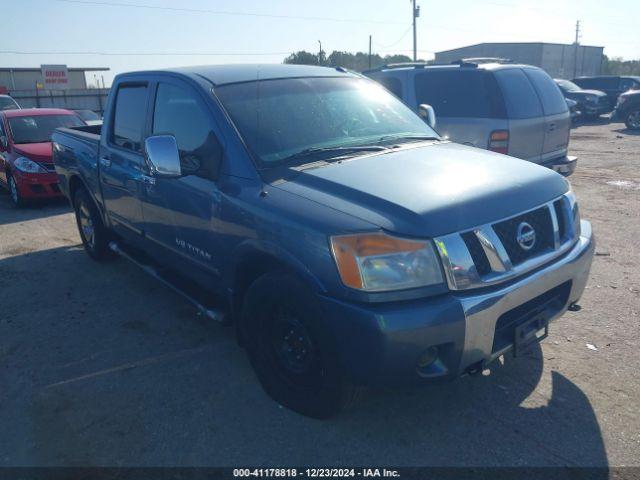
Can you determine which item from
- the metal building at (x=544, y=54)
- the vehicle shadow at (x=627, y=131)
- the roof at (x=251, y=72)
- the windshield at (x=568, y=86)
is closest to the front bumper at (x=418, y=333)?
the roof at (x=251, y=72)

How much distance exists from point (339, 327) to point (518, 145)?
506 cm

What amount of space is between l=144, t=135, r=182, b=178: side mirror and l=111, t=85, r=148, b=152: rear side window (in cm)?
123

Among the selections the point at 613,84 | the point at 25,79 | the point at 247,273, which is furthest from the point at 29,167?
the point at 25,79

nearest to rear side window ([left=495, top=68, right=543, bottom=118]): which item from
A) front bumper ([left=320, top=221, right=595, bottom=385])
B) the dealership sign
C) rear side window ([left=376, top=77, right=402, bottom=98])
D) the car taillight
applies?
the car taillight

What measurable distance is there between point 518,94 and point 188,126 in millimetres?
4823

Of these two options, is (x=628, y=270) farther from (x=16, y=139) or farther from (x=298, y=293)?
(x=16, y=139)

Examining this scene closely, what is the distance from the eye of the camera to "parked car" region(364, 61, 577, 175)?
22.2 ft

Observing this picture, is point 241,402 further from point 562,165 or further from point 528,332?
point 562,165

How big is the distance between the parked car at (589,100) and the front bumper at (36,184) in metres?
19.3

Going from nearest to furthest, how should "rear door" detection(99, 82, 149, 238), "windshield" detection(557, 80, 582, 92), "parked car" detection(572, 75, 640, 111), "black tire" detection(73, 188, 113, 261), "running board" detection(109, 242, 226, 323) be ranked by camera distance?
"running board" detection(109, 242, 226, 323), "rear door" detection(99, 82, 149, 238), "black tire" detection(73, 188, 113, 261), "windshield" detection(557, 80, 582, 92), "parked car" detection(572, 75, 640, 111)

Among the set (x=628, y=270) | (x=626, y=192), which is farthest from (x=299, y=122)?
(x=626, y=192)

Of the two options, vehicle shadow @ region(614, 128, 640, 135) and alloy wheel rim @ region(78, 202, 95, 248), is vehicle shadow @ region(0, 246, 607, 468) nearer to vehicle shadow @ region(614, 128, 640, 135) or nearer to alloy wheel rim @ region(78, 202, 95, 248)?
alloy wheel rim @ region(78, 202, 95, 248)

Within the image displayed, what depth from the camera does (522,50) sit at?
4859 centimetres

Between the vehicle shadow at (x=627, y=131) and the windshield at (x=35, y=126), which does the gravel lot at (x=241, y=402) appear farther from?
the vehicle shadow at (x=627, y=131)
